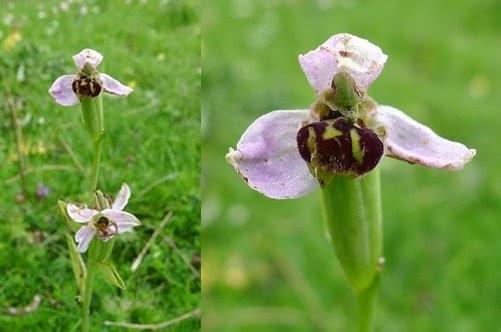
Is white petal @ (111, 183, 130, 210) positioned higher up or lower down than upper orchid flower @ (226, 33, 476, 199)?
lower down

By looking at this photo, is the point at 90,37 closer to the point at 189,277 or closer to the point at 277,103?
the point at 189,277

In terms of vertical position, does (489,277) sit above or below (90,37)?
below

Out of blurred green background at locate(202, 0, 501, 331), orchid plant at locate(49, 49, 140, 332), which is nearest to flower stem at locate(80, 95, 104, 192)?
orchid plant at locate(49, 49, 140, 332)

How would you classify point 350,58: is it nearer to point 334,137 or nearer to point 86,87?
point 334,137

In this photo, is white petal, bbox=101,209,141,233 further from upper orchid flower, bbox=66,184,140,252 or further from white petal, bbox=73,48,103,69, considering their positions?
white petal, bbox=73,48,103,69

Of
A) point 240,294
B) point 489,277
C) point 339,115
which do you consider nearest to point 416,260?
point 489,277
